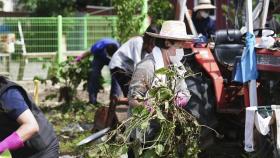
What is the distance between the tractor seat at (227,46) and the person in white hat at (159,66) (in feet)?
5.08

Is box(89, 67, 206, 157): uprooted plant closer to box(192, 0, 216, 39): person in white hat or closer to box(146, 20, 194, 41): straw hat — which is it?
box(146, 20, 194, 41): straw hat

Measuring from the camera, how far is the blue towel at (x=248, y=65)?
220 inches

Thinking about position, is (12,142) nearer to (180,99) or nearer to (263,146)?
(180,99)

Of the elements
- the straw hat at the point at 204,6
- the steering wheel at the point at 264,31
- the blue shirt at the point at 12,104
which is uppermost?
the straw hat at the point at 204,6

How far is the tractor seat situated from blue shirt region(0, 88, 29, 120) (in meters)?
3.08

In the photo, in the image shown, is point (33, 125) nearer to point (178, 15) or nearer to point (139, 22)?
point (178, 15)

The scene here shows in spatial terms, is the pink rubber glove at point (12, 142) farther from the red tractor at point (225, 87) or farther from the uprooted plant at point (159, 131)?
the red tractor at point (225, 87)

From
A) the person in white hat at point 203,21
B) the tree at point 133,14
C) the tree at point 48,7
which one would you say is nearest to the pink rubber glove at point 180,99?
the person in white hat at point 203,21

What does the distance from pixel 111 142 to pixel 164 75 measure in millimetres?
617

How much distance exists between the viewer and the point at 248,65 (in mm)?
5625

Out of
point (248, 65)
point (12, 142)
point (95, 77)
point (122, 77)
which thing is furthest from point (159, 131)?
point (95, 77)

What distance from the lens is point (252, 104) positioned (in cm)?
557

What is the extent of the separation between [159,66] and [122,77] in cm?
467

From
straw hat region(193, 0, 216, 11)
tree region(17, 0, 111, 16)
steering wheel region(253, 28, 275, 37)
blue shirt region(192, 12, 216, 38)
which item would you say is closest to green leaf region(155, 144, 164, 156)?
steering wheel region(253, 28, 275, 37)
